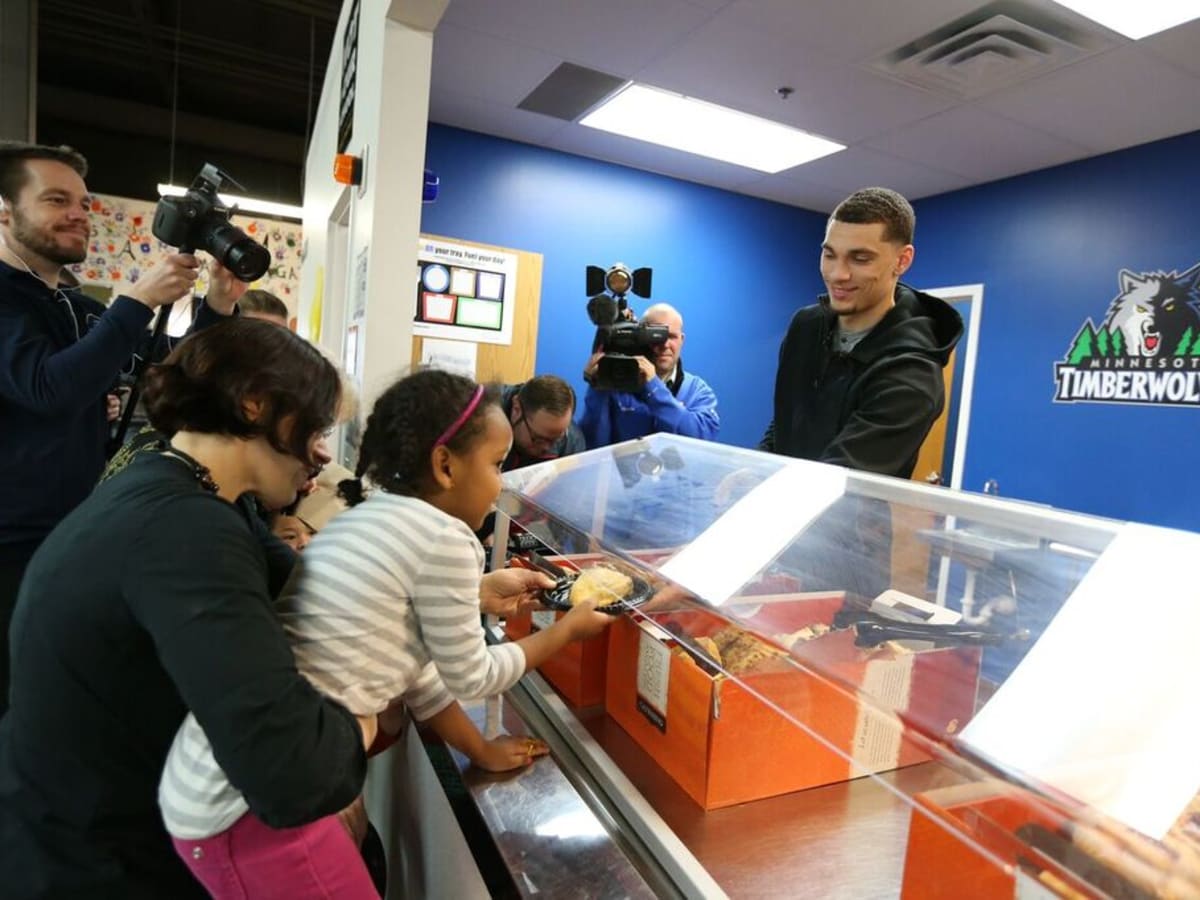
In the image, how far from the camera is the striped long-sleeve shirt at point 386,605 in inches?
40.6

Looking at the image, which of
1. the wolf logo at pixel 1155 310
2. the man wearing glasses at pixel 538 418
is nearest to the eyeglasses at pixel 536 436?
the man wearing glasses at pixel 538 418

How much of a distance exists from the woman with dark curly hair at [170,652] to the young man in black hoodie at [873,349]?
1.14 meters

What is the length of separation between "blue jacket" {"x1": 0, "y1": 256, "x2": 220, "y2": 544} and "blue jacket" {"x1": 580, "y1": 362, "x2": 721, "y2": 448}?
1666 millimetres

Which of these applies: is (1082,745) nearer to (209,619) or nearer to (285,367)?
(209,619)

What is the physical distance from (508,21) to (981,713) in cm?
355

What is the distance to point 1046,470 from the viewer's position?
14.7ft

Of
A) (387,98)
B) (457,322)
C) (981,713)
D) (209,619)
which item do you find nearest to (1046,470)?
(457,322)

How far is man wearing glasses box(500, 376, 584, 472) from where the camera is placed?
296 centimetres

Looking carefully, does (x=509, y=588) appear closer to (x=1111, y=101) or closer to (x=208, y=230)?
(x=208, y=230)

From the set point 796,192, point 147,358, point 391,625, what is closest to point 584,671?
point 391,625

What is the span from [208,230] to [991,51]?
126 inches

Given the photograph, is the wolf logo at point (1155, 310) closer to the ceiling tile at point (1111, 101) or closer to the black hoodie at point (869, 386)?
the ceiling tile at point (1111, 101)

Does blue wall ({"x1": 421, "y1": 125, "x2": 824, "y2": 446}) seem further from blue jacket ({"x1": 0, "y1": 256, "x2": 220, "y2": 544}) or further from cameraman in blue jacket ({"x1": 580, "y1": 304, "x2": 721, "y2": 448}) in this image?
blue jacket ({"x1": 0, "y1": 256, "x2": 220, "y2": 544})

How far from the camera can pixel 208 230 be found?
1829mm
